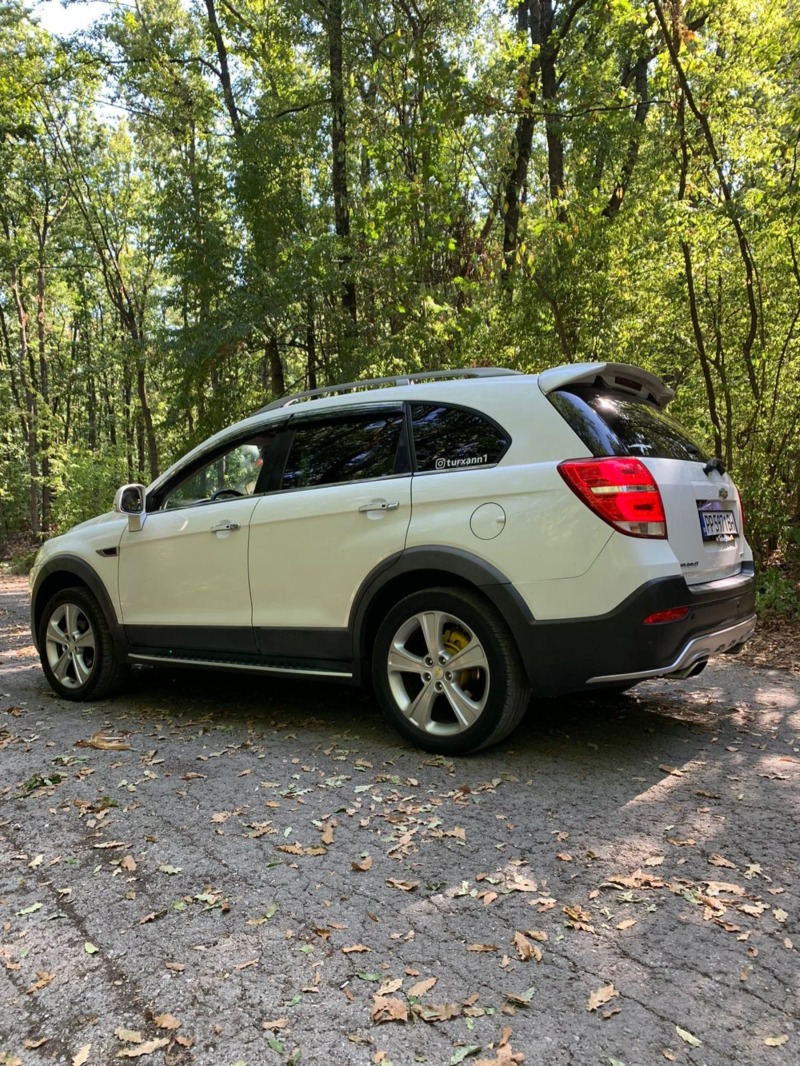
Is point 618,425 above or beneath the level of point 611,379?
beneath

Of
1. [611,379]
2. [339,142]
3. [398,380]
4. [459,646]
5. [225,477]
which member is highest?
[339,142]

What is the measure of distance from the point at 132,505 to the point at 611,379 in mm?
3157

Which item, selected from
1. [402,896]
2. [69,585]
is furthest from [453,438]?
[69,585]

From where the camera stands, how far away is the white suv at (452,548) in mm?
3352

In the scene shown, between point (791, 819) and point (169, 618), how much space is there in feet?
11.8

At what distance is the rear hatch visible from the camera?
3463mm

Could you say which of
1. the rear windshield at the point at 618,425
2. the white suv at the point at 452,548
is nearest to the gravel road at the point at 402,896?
the white suv at the point at 452,548

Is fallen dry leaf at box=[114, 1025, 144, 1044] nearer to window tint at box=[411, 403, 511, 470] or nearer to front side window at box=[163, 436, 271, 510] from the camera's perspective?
window tint at box=[411, 403, 511, 470]

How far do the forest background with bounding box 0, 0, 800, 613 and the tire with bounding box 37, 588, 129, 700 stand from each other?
18.1 ft

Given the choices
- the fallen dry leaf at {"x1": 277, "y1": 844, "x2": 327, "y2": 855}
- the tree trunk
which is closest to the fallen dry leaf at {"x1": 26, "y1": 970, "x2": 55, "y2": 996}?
the fallen dry leaf at {"x1": 277, "y1": 844, "x2": 327, "y2": 855}

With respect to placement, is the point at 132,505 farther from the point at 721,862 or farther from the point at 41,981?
the point at 721,862

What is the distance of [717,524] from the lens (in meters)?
3.80

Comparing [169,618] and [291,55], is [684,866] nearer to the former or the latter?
[169,618]

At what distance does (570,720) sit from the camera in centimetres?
437
